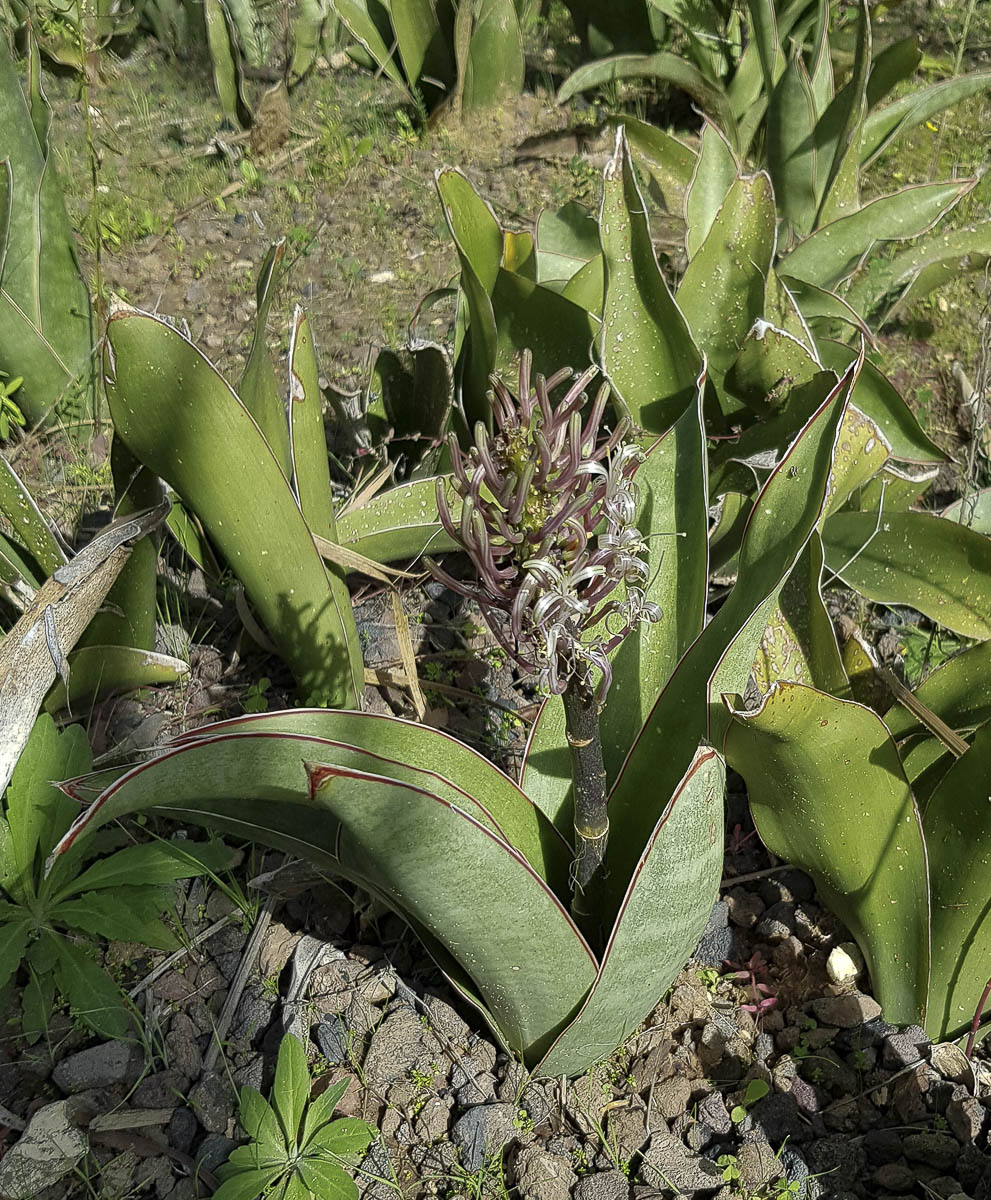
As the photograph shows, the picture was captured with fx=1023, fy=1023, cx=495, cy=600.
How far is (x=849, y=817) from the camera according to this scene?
114 centimetres

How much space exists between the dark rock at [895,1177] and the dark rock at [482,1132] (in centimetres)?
44

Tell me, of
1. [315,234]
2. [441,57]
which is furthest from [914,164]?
[315,234]

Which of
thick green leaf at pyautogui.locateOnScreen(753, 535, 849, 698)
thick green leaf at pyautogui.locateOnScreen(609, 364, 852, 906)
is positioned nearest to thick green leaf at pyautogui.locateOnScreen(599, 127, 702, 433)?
thick green leaf at pyautogui.locateOnScreen(753, 535, 849, 698)

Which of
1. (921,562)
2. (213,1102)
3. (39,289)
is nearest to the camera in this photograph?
(213,1102)

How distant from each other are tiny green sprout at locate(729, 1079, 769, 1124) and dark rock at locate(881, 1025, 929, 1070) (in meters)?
0.16

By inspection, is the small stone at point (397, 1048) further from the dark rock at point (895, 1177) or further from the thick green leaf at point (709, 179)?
the thick green leaf at point (709, 179)

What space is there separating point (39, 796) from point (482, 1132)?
30.4 inches

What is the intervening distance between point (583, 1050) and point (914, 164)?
9.70 ft

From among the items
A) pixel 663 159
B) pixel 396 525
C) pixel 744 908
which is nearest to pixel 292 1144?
pixel 744 908

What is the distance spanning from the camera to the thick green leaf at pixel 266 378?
137cm

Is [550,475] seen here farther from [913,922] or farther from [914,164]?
[914,164]

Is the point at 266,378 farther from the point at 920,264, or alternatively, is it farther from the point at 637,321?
the point at 920,264

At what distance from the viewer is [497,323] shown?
6.04ft

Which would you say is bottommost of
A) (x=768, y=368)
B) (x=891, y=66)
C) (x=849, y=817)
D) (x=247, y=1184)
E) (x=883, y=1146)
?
(x=883, y=1146)
